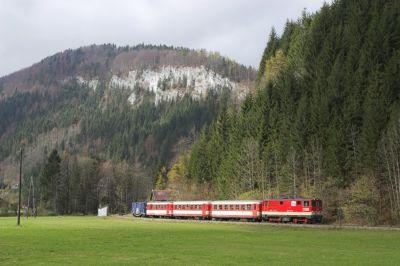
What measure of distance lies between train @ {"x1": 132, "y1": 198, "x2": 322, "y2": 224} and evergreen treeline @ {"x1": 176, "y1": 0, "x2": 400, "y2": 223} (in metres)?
5.10

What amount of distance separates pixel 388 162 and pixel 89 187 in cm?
11406

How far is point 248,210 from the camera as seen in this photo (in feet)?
250

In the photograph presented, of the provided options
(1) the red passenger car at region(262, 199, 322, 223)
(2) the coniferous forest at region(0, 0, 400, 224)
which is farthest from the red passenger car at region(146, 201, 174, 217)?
(1) the red passenger car at region(262, 199, 322, 223)

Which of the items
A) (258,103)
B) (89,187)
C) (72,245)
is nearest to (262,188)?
(258,103)

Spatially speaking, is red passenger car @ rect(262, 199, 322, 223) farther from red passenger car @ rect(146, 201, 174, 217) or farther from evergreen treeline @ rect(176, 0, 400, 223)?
red passenger car @ rect(146, 201, 174, 217)

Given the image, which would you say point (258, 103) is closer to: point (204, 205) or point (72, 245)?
point (204, 205)

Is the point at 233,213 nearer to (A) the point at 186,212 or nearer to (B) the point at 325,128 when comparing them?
(A) the point at 186,212

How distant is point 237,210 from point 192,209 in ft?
41.1

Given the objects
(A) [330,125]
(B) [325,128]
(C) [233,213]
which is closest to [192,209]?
(C) [233,213]

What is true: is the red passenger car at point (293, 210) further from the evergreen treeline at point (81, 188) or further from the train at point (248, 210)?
the evergreen treeline at point (81, 188)

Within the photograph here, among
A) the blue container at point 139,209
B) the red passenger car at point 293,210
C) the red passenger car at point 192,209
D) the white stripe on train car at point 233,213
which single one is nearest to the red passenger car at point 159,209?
the red passenger car at point 192,209

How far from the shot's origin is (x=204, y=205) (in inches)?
3364

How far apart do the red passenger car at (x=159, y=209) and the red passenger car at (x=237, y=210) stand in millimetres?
13799

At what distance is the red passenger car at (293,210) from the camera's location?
66062 mm
